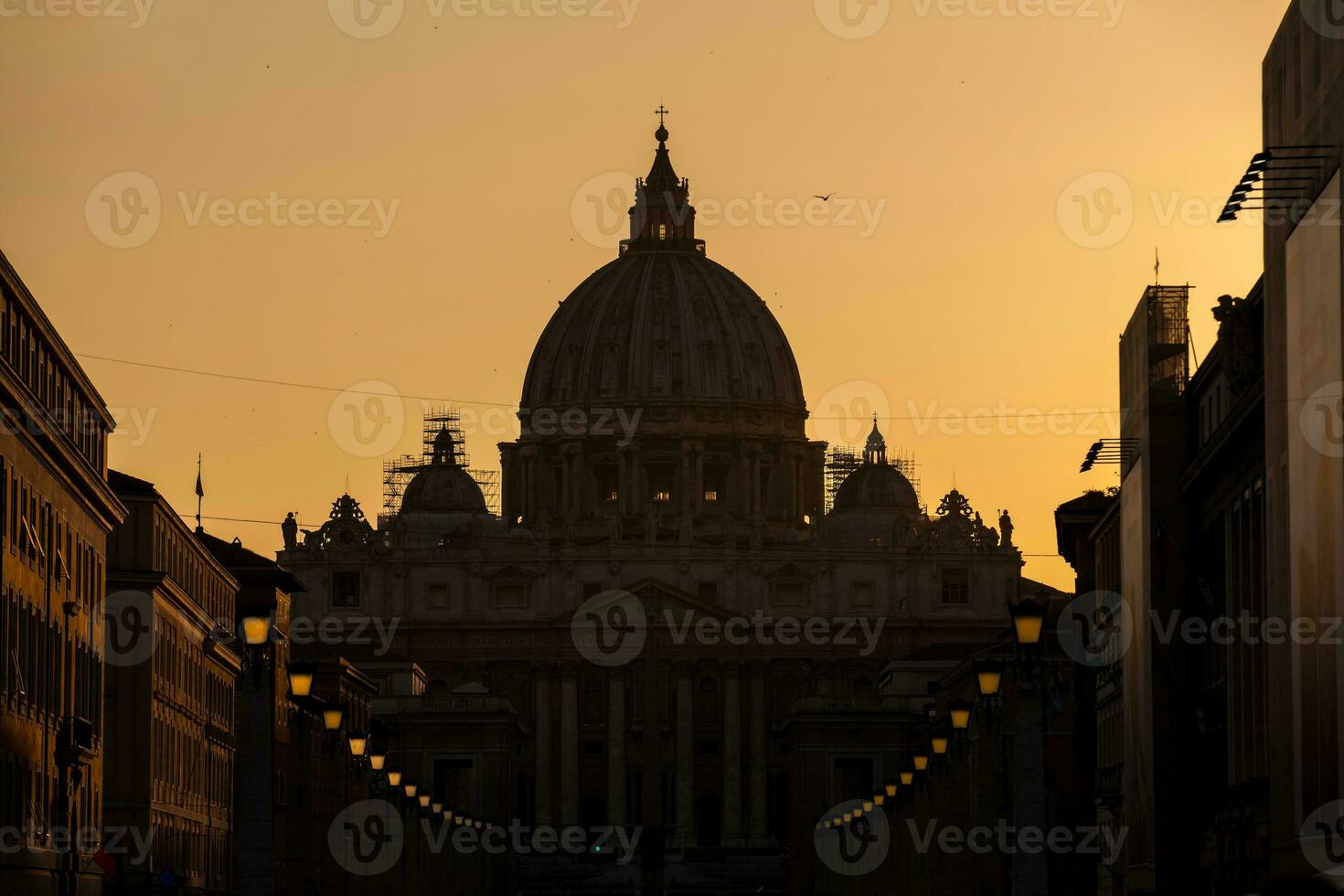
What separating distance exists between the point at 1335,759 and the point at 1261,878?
901 cm

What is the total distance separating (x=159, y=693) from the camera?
83562 millimetres

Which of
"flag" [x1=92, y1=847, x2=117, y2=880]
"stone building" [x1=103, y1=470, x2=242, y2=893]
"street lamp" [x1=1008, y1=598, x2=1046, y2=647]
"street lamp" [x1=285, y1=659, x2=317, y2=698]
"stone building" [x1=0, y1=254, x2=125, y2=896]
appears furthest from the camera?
"stone building" [x1=103, y1=470, x2=242, y2=893]

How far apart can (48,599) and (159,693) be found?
23.9m

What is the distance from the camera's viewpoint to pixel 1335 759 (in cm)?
4600

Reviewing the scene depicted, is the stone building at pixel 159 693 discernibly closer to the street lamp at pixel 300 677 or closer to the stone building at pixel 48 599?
the stone building at pixel 48 599

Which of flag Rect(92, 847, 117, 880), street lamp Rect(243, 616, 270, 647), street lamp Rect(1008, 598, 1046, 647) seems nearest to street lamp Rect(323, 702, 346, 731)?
street lamp Rect(243, 616, 270, 647)

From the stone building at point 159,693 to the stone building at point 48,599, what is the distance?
34.0ft

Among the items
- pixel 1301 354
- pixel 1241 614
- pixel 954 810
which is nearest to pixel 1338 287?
pixel 1301 354

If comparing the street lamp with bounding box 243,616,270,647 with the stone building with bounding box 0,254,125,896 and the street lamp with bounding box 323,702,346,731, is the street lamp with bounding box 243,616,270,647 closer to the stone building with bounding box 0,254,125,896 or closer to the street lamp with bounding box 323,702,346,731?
the street lamp with bounding box 323,702,346,731

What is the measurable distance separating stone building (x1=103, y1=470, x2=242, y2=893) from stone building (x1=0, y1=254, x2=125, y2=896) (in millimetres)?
10365

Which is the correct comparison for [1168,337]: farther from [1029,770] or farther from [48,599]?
[1029,770]

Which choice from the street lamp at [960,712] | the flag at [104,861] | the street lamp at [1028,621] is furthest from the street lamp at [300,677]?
the flag at [104,861]

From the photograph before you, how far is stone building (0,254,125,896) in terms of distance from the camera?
178 feet

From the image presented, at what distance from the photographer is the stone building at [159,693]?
8056cm
